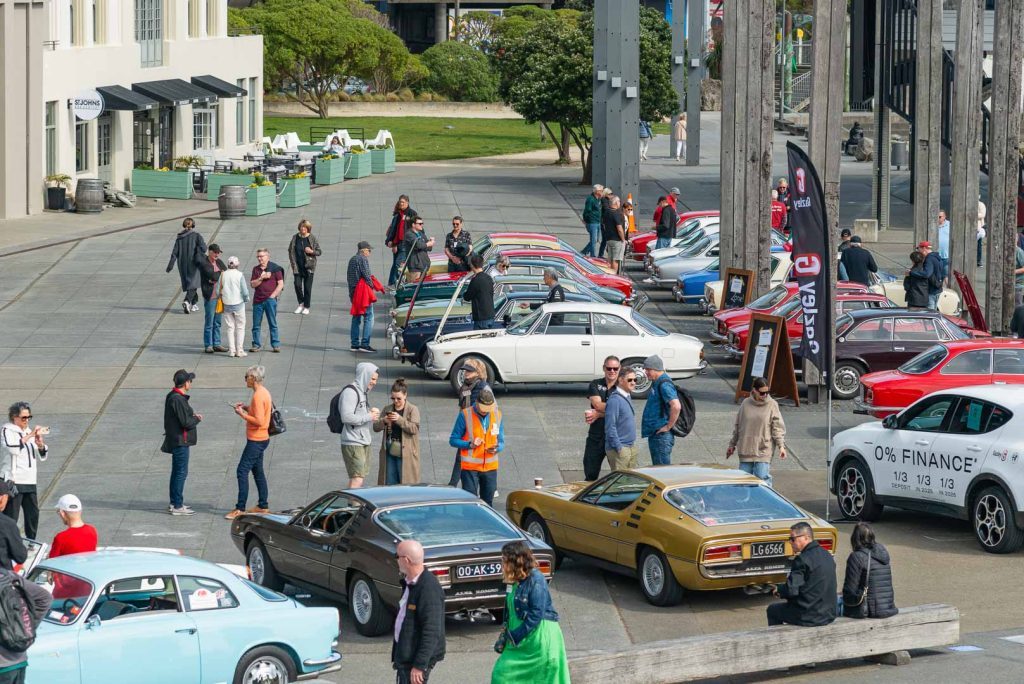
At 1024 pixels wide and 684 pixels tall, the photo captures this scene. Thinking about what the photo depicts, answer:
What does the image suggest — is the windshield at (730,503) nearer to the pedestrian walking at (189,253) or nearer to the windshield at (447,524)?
the windshield at (447,524)

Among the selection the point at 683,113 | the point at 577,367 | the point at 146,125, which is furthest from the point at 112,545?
the point at 683,113

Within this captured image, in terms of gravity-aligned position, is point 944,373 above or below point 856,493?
above

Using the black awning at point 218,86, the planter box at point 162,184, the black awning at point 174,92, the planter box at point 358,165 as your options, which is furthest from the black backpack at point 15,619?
the planter box at point 358,165

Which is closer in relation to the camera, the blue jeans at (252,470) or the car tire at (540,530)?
the car tire at (540,530)

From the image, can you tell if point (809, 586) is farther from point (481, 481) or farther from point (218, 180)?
point (218, 180)

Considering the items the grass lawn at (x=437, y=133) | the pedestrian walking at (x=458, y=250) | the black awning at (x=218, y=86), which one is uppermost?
the black awning at (x=218, y=86)

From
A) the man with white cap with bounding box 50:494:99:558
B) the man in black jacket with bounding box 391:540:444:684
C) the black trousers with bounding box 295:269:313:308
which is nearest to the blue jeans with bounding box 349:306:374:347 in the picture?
the black trousers with bounding box 295:269:313:308

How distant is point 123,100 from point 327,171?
30.4 ft

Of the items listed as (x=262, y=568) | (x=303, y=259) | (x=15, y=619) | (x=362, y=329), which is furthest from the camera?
(x=303, y=259)

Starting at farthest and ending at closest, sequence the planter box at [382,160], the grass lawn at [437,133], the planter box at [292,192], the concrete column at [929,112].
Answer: the grass lawn at [437,133] < the planter box at [382,160] < the planter box at [292,192] < the concrete column at [929,112]

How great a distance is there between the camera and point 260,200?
46.8 m

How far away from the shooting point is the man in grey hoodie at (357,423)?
17094 mm

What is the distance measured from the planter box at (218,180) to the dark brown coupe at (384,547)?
120 ft

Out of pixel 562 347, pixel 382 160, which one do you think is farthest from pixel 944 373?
pixel 382 160
